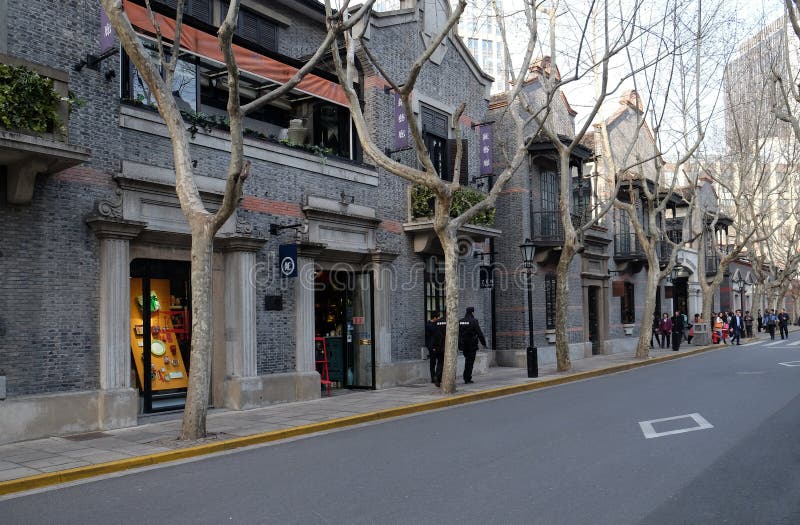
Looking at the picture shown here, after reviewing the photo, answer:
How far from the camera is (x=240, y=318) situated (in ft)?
42.8

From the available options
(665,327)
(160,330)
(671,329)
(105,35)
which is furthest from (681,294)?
(105,35)

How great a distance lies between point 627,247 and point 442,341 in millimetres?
17734

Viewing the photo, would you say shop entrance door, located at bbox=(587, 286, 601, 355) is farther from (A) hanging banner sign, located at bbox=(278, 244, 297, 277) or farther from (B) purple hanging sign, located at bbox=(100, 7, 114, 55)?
(B) purple hanging sign, located at bbox=(100, 7, 114, 55)

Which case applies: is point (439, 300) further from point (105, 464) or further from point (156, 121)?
point (105, 464)

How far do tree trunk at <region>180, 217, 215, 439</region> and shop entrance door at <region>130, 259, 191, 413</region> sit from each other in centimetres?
294

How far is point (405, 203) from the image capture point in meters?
17.7

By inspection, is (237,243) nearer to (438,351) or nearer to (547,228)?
(438,351)

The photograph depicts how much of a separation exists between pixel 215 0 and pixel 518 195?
38.7 ft

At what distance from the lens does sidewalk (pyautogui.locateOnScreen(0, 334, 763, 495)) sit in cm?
794

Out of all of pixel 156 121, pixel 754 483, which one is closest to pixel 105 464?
pixel 156 121

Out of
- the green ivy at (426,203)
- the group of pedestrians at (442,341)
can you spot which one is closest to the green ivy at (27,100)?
the group of pedestrians at (442,341)

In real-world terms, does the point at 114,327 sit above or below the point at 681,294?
below

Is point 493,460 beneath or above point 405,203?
beneath

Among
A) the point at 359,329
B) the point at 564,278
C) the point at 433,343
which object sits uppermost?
the point at 564,278
